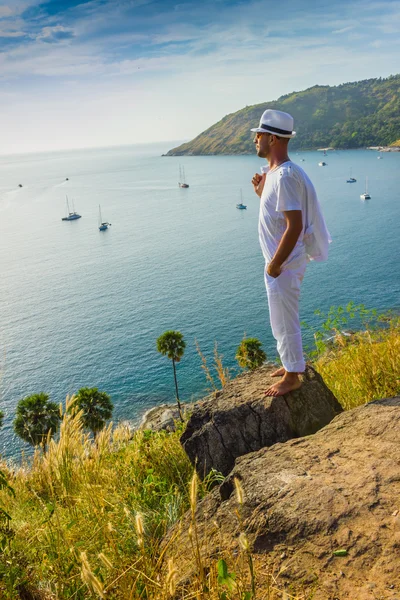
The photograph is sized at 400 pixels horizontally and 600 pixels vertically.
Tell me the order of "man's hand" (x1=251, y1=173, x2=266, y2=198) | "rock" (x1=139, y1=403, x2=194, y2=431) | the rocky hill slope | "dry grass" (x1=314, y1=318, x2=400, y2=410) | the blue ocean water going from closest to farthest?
the rocky hill slope
"man's hand" (x1=251, y1=173, x2=266, y2=198)
"dry grass" (x1=314, y1=318, x2=400, y2=410)
"rock" (x1=139, y1=403, x2=194, y2=431)
the blue ocean water

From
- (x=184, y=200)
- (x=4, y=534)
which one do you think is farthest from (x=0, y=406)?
(x=184, y=200)

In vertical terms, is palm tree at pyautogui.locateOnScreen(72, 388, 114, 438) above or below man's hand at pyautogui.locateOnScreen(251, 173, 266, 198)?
below

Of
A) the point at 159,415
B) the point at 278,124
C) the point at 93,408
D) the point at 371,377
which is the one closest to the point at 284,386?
the point at 371,377

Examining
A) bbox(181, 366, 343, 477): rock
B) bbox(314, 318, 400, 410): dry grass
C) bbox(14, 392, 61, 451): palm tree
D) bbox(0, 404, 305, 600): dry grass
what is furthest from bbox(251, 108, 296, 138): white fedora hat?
bbox(14, 392, 61, 451): palm tree

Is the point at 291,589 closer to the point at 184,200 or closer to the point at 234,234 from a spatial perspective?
the point at 234,234

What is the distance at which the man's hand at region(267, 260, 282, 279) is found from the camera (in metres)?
3.93

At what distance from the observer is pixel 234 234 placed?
227 feet

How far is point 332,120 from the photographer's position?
174375 millimetres

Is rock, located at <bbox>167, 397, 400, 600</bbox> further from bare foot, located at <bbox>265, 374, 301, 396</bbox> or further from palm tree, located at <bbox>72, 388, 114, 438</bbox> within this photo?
palm tree, located at <bbox>72, 388, 114, 438</bbox>

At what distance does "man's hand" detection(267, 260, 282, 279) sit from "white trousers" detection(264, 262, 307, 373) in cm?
5

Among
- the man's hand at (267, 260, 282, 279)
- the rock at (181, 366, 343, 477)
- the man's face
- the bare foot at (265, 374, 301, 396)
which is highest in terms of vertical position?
the man's face

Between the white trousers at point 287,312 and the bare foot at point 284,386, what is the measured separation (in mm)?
92

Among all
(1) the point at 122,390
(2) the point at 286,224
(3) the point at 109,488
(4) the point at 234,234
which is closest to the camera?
(3) the point at 109,488

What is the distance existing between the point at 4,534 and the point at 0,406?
36294mm
